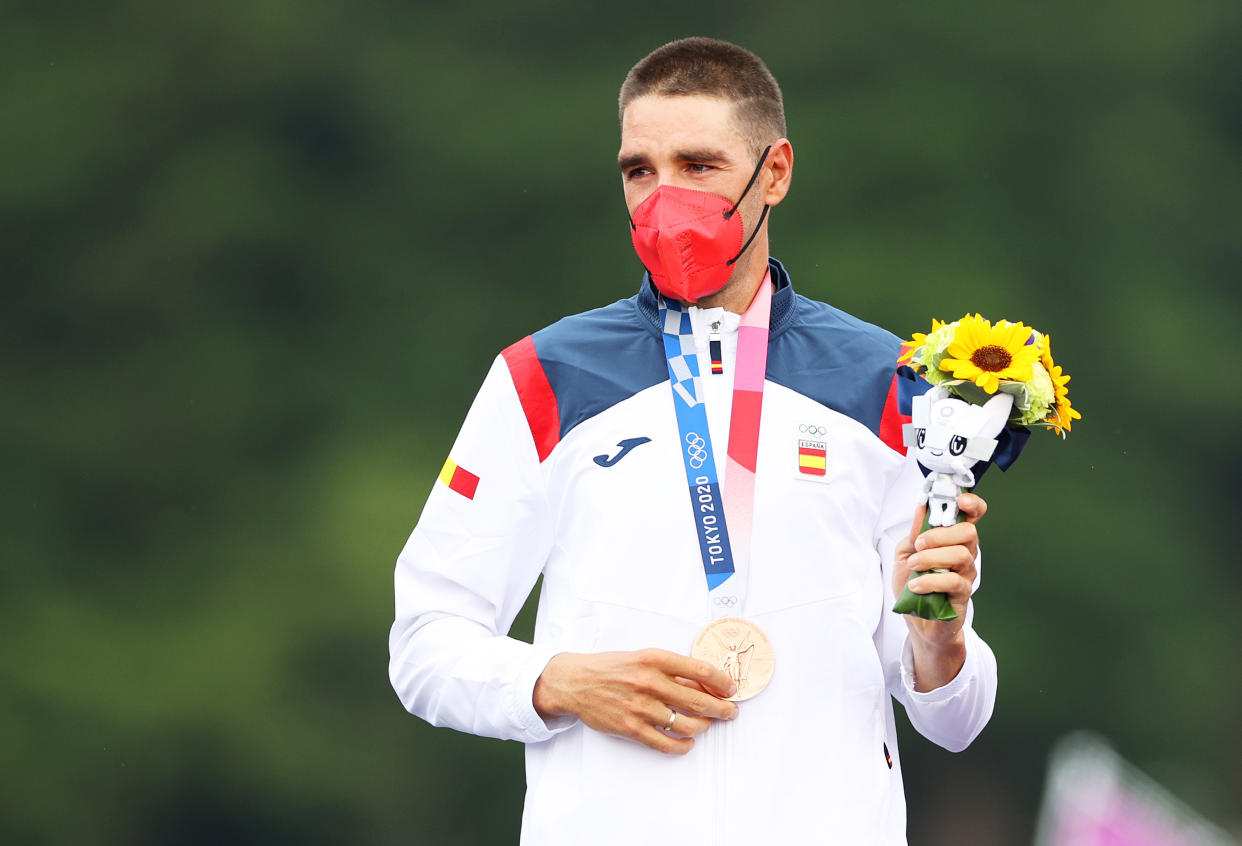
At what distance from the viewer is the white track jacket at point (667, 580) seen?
206cm

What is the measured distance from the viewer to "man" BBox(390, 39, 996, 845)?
205 cm

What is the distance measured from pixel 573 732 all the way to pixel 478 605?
23 cm

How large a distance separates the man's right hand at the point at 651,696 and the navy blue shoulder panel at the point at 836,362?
423 millimetres

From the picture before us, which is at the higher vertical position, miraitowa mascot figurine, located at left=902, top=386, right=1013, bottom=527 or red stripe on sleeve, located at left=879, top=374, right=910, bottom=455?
red stripe on sleeve, located at left=879, top=374, right=910, bottom=455

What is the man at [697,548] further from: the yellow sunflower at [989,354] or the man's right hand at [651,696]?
the yellow sunflower at [989,354]

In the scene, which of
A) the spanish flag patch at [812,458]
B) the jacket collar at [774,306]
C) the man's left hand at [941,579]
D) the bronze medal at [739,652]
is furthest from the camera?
the jacket collar at [774,306]

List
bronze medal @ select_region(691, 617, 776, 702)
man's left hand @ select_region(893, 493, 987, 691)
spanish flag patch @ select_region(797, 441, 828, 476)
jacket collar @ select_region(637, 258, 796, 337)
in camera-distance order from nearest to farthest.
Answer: man's left hand @ select_region(893, 493, 987, 691)
bronze medal @ select_region(691, 617, 776, 702)
spanish flag patch @ select_region(797, 441, 828, 476)
jacket collar @ select_region(637, 258, 796, 337)

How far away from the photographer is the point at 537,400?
2236mm

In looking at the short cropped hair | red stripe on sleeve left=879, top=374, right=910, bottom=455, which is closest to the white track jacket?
red stripe on sleeve left=879, top=374, right=910, bottom=455

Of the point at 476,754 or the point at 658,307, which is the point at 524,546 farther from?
the point at 476,754

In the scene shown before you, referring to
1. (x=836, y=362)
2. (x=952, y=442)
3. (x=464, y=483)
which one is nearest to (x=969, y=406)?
(x=952, y=442)

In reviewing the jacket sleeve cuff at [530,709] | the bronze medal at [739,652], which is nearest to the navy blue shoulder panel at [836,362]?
the bronze medal at [739,652]

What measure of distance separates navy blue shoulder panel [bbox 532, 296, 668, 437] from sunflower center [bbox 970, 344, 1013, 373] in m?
0.45

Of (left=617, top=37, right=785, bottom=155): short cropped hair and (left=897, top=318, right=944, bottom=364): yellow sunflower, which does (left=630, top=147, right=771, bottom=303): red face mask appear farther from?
(left=897, top=318, right=944, bottom=364): yellow sunflower
